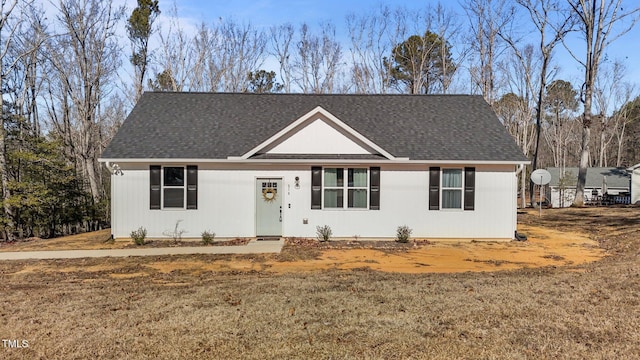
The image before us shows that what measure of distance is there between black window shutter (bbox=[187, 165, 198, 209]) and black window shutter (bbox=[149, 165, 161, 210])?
986mm

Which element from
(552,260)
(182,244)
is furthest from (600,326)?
(182,244)

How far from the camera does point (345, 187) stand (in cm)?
1364

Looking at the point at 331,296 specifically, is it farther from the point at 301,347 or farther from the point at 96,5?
the point at 96,5

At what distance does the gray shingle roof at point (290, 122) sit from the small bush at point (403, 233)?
2.41 m

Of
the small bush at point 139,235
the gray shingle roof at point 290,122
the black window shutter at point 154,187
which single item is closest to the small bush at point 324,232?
the gray shingle roof at point 290,122

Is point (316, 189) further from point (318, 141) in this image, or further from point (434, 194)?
point (434, 194)

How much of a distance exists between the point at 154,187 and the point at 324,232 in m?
5.96

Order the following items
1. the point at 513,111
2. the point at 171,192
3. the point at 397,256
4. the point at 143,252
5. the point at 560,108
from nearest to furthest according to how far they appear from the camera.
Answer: the point at 397,256 → the point at 143,252 → the point at 171,192 → the point at 513,111 → the point at 560,108

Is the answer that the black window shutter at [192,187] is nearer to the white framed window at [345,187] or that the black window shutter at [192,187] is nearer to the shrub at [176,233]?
the shrub at [176,233]

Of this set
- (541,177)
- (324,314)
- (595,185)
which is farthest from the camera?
(595,185)

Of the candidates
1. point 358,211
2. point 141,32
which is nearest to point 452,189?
point 358,211

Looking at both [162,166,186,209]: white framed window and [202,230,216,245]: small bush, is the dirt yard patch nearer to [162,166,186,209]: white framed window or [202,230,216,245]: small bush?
[202,230,216,245]: small bush

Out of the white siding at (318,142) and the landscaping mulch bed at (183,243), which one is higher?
the white siding at (318,142)

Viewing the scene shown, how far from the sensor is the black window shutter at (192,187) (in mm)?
13578
